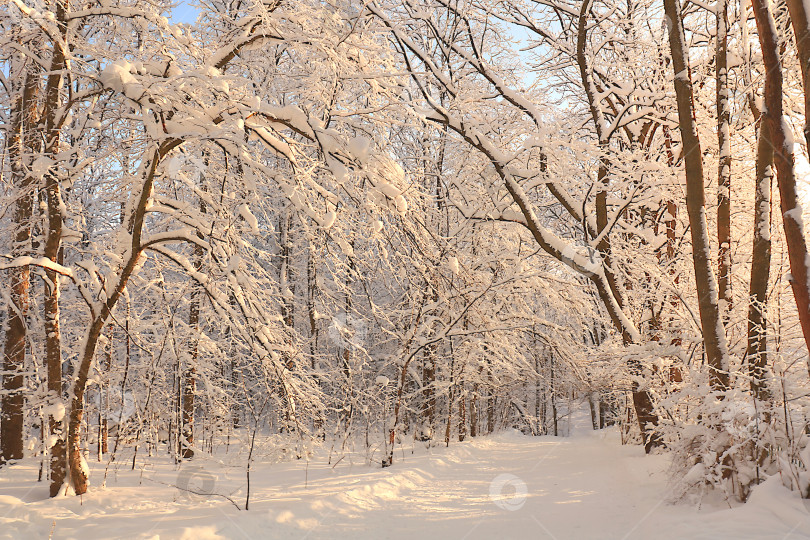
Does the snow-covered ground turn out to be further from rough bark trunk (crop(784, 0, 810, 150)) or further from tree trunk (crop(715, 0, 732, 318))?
rough bark trunk (crop(784, 0, 810, 150))

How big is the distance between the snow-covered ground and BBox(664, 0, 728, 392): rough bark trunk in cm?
144

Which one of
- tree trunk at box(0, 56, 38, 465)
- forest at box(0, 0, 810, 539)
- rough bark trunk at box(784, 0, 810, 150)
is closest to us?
rough bark trunk at box(784, 0, 810, 150)

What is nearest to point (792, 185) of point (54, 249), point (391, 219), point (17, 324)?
point (391, 219)

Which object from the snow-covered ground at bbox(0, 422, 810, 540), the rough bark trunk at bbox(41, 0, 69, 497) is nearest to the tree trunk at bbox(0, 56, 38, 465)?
the snow-covered ground at bbox(0, 422, 810, 540)

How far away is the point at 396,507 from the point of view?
610 cm

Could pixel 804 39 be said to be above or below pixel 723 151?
below

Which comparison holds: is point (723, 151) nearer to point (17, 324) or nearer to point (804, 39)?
point (804, 39)

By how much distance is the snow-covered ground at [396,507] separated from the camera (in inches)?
162

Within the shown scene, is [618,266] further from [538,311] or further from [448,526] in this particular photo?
[448,526]

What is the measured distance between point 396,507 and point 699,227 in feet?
15.7

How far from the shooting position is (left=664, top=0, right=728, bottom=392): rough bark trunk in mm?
5137

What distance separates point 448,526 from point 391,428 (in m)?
3.72

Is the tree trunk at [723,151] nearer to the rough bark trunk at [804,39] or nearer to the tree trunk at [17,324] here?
the rough bark trunk at [804,39]

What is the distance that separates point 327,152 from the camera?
4059 millimetres
